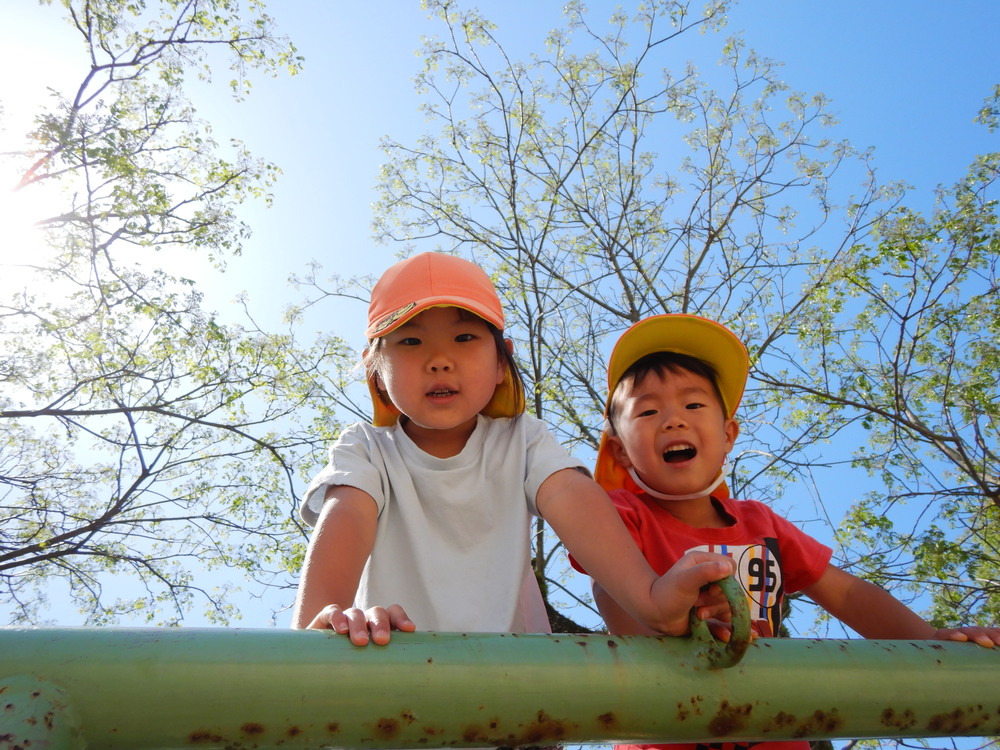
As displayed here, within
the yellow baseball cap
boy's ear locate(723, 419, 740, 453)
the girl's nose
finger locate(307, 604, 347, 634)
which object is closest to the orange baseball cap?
the girl's nose

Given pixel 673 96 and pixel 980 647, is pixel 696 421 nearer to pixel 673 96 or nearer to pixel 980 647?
pixel 980 647

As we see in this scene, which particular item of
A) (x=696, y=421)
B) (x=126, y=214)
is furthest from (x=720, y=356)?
(x=126, y=214)

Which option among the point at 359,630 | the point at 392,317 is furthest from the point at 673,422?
the point at 359,630

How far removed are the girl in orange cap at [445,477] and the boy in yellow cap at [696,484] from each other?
Result: 0.86 ft

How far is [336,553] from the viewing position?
5.06 feet

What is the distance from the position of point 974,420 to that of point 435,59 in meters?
5.83

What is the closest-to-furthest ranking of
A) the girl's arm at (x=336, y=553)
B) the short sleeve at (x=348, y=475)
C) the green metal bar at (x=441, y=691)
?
the green metal bar at (x=441, y=691)
the girl's arm at (x=336, y=553)
the short sleeve at (x=348, y=475)

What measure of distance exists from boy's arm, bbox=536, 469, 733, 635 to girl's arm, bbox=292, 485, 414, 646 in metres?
0.40

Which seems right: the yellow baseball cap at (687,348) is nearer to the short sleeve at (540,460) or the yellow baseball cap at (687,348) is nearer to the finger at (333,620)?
the short sleeve at (540,460)

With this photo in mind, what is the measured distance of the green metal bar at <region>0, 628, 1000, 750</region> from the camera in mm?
669

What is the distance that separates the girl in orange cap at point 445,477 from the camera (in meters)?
1.75

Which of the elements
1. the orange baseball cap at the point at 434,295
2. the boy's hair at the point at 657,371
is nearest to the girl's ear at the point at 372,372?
the orange baseball cap at the point at 434,295

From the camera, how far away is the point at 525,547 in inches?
71.2

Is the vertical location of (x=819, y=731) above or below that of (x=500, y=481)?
below
